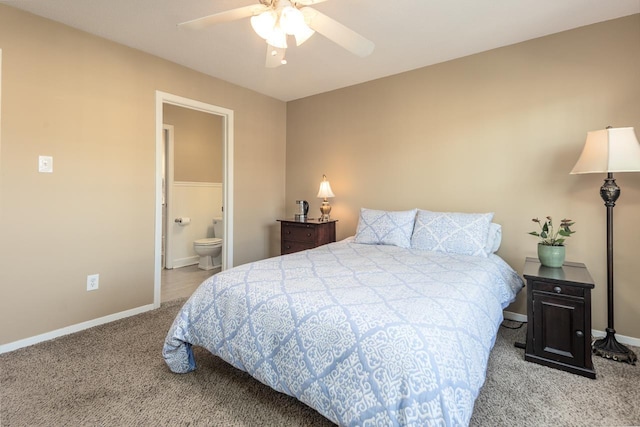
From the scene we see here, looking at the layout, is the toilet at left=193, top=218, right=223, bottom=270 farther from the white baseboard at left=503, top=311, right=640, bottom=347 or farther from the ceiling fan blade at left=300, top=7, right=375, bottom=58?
the white baseboard at left=503, top=311, right=640, bottom=347

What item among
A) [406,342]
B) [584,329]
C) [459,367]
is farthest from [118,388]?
[584,329]

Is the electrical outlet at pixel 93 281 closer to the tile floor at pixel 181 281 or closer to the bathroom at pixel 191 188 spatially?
the tile floor at pixel 181 281

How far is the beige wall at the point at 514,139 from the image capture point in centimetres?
233

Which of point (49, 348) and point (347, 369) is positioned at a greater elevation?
point (347, 369)

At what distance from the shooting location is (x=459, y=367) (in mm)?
1112

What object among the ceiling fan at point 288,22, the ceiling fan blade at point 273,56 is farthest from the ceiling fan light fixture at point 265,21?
the ceiling fan blade at point 273,56

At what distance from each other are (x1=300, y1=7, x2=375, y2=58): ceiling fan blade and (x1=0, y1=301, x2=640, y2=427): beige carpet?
2.02m

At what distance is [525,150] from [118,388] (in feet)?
11.3

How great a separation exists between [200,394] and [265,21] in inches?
82.0

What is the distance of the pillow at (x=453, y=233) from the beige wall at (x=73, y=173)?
101 inches

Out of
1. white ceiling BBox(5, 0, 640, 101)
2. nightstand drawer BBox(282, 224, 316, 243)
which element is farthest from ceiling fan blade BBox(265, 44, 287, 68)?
nightstand drawer BBox(282, 224, 316, 243)

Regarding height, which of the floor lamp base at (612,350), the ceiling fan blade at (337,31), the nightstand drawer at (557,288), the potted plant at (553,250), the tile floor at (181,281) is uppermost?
the ceiling fan blade at (337,31)

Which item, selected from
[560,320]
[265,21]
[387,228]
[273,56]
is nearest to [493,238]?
[560,320]

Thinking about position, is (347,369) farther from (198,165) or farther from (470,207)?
(198,165)
